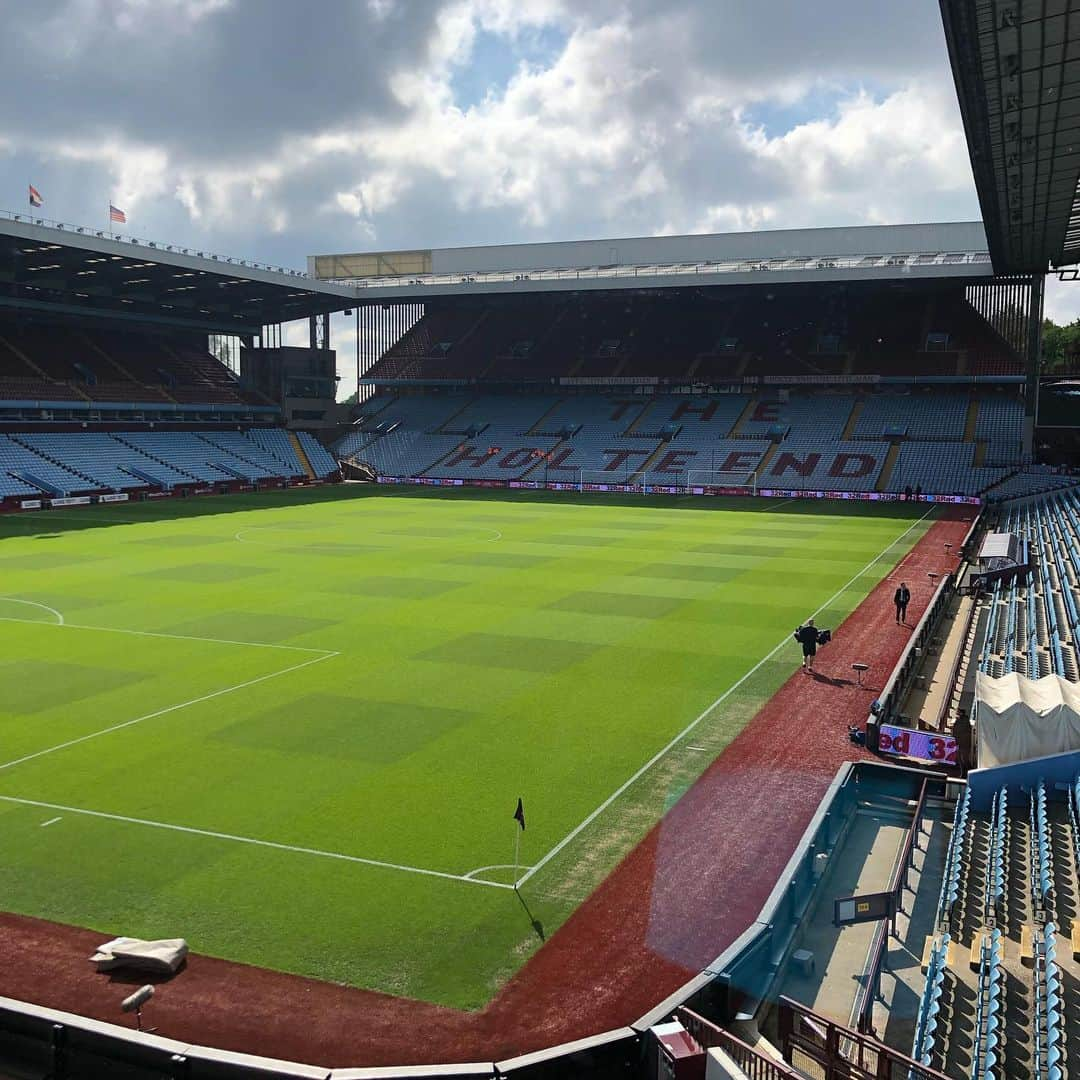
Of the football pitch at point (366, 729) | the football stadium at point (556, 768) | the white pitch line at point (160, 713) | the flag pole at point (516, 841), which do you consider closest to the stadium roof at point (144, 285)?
the football stadium at point (556, 768)

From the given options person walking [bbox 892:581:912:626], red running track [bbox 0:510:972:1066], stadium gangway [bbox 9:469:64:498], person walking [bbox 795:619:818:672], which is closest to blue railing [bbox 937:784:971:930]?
red running track [bbox 0:510:972:1066]

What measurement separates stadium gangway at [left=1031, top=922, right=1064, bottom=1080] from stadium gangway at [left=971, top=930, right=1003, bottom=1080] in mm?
338

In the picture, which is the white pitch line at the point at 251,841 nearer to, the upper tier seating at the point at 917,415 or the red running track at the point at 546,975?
the red running track at the point at 546,975

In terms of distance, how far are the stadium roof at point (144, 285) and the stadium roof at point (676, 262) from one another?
697cm

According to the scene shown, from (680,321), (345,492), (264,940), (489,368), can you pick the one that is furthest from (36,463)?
(264,940)

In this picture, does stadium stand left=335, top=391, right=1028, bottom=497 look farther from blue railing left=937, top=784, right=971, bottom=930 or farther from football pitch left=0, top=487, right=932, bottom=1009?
blue railing left=937, top=784, right=971, bottom=930

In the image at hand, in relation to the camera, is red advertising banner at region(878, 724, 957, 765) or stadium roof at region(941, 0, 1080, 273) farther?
stadium roof at region(941, 0, 1080, 273)

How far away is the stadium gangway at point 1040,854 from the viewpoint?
38.6 feet

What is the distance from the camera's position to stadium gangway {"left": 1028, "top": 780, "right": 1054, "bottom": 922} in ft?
38.6

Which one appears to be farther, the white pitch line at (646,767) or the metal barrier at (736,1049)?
the white pitch line at (646,767)

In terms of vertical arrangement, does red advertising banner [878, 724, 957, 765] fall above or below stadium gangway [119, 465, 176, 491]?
below

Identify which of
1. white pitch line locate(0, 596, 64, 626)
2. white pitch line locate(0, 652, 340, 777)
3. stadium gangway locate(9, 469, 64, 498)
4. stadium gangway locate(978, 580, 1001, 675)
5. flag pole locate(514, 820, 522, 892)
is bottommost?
flag pole locate(514, 820, 522, 892)

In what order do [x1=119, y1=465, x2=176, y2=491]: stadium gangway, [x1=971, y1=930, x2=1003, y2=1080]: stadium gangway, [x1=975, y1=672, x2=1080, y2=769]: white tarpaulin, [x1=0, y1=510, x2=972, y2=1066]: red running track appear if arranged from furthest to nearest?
[x1=119, y1=465, x2=176, y2=491]: stadium gangway → [x1=975, y1=672, x2=1080, y2=769]: white tarpaulin → [x1=0, y1=510, x2=972, y2=1066]: red running track → [x1=971, y1=930, x2=1003, y2=1080]: stadium gangway

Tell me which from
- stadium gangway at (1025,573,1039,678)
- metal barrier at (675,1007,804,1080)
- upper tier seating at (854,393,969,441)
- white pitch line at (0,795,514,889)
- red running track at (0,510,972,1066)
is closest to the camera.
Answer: metal barrier at (675,1007,804,1080)
